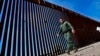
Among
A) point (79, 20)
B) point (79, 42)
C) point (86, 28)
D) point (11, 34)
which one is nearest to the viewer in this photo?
point (11, 34)

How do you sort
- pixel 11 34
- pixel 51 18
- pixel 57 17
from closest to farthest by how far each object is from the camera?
pixel 11 34 < pixel 51 18 < pixel 57 17

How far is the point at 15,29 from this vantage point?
7.70 meters

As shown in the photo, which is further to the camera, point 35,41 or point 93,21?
point 93,21

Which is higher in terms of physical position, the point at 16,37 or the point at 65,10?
the point at 65,10

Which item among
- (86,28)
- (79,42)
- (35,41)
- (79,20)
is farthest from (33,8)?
(86,28)

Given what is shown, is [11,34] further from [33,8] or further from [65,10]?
[65,10]

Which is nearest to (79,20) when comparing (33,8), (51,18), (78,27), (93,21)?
(78,27)

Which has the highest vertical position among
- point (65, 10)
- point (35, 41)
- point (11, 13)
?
point (65, 10)

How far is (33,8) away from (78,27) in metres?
5.66

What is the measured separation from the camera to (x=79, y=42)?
13883 millimetres

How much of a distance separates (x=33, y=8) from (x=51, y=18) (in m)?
1.86

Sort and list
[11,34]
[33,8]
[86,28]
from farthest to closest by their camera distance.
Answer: [86,28] → [33,8] → [11,34]

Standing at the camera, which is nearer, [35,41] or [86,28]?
[35,41]

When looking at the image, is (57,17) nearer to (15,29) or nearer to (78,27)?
(78,27)
